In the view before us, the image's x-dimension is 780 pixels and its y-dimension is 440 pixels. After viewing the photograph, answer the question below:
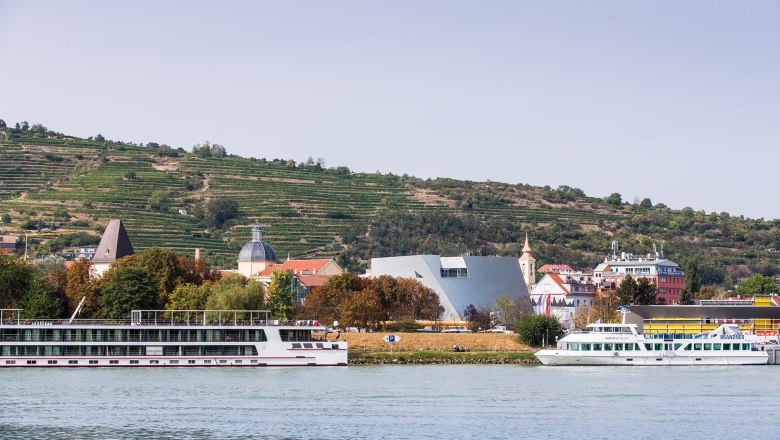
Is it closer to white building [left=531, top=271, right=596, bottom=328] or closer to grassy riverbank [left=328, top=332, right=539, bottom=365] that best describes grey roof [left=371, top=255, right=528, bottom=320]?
white building [left=531, top=271, right=596, bottom=328]

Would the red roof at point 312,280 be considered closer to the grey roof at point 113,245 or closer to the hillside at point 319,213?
the grey roof at point 113,245

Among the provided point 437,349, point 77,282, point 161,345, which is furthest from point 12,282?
point 437,349

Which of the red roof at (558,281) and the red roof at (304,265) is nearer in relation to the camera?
the red roof at (558,281)

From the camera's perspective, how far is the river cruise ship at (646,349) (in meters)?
73.6

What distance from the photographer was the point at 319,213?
505 ft

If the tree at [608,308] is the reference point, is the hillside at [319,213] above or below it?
above

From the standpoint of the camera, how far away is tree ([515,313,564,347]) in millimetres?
82812

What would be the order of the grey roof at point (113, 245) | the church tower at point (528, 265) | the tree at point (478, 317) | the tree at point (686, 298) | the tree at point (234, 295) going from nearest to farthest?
1. the tree at point (234, 295)
2. the tree at point (478, 317)
3. the grey roof at point (113, 245)
4. the tree at point (686, 298)
5. the church tower at point (528, 265)

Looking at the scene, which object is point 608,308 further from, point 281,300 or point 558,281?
point 281,300

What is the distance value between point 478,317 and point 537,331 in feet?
49.2

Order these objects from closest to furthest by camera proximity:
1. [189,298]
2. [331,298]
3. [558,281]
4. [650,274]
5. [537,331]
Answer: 1. [189,298]
2. [537,331]
3. [331,298]
4. [558,281]
5. [650,274]

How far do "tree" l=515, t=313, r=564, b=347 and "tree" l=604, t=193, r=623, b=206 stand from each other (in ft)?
343

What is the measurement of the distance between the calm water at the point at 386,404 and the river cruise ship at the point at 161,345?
2907mm

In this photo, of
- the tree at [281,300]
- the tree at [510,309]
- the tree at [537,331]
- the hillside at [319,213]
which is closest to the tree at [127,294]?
the tree at [281,300]
